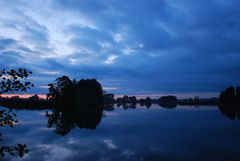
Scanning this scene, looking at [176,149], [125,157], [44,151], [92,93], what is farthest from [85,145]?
[92,93]

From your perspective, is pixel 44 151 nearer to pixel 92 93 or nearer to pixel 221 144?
pixel 221 144

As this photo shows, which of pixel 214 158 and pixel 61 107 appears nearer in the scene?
pixel 214 158

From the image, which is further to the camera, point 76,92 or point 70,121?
point 76,92

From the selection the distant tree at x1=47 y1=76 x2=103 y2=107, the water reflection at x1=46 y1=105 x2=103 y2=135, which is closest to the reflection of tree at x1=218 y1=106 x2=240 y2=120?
the water reflection at x1=46 y1=105 x2=103 y2=135

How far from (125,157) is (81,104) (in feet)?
377

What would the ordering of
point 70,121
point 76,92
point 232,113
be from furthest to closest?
1. point 76,92
2. point 232,113
3. point 70,121

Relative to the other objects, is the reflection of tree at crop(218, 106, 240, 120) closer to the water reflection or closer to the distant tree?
the water reflection

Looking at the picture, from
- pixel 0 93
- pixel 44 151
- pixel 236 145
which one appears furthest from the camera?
pixel 236 145

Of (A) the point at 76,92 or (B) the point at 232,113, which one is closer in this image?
(B) the point at 232,113

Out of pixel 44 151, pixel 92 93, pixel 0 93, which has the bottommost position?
pixel 44 151

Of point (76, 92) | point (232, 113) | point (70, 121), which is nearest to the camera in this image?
point (70, 121)

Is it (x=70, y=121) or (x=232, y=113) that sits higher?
(x=232, y=113)

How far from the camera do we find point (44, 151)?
88.7 ft

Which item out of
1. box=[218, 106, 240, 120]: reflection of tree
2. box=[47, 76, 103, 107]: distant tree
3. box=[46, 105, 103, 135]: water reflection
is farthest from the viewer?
box=[47, 76, 103, 107]: distant tree
